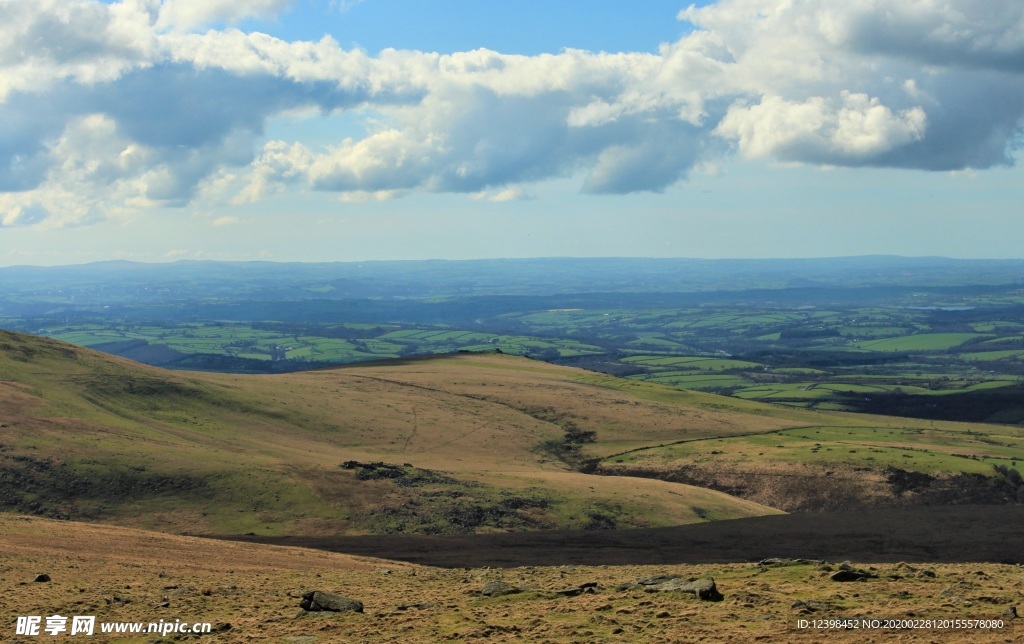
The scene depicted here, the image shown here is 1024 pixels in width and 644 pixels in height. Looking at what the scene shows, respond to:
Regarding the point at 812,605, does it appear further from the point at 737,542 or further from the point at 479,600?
the point at 737,542

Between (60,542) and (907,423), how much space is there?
111118mm

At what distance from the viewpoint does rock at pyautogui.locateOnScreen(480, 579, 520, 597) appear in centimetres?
3419

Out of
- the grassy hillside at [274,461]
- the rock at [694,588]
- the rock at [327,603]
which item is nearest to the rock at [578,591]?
the rock at [694,588]

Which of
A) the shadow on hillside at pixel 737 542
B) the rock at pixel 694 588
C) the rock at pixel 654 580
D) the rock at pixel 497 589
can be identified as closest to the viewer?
the rock at pixel 694 588

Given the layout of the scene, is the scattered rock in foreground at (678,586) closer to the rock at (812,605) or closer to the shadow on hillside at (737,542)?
the rock at (812,605)

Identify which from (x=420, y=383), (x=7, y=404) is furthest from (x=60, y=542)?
(x=420, y=383)

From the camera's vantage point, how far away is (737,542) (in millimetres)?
59125

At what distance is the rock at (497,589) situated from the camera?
34.2m

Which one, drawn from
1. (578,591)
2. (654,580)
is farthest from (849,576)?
(578,591)

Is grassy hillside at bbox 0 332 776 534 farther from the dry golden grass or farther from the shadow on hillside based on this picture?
the dry golden grass

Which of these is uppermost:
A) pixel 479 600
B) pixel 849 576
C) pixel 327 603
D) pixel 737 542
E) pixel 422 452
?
pixel 849 576

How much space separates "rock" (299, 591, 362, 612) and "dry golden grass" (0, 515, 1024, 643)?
52 centimetres

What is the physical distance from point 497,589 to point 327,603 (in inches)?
244

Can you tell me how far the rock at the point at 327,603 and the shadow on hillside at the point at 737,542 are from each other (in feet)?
55.0
